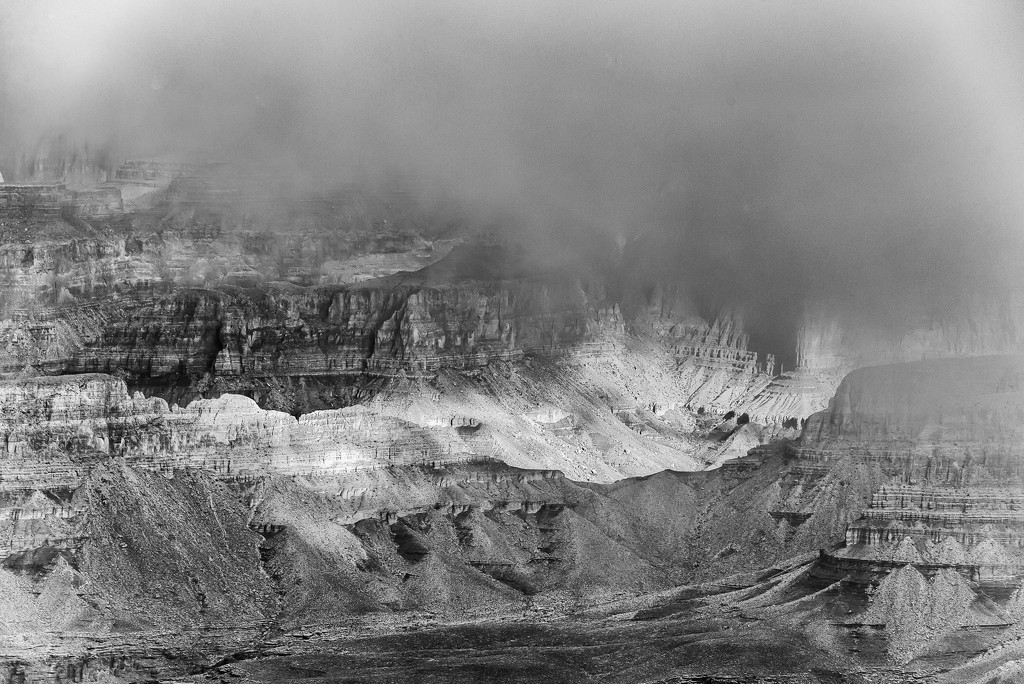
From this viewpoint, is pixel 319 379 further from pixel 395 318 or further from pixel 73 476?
pixel 73 476

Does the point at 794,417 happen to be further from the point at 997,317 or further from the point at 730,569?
the point at 730,569

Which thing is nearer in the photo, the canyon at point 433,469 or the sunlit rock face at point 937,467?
the canyon at point 433,469

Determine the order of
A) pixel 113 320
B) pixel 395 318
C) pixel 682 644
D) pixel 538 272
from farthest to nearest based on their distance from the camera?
pixel 538 272
pixel 395 318
pixel 113 320
pixel 682 644

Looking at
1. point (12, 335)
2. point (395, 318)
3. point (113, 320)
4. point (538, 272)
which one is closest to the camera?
point (12, 335)

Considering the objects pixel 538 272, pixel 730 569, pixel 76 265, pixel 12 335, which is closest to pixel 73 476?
pixel 12 335

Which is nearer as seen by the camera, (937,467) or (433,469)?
(937,467)

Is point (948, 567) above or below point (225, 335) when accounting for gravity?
below

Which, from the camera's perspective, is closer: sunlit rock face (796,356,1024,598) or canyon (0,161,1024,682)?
canyon (0,161,1024,682)

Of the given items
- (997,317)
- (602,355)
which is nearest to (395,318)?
(602,355)

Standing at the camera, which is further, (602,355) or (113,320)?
(602,355)
